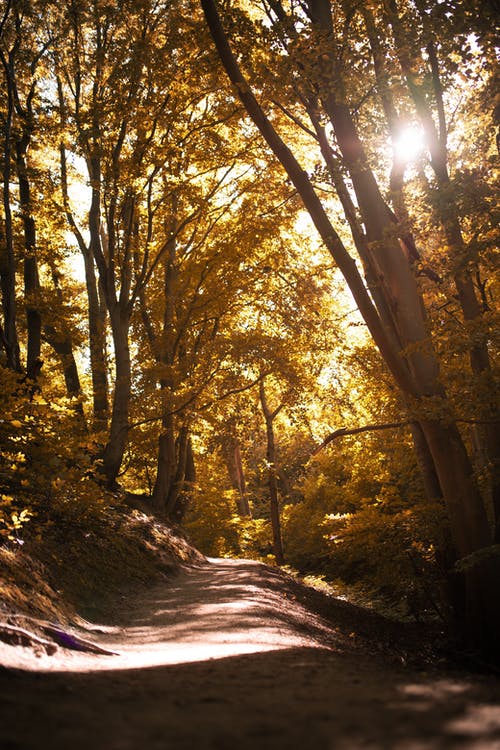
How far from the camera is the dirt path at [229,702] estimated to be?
81.0 inches

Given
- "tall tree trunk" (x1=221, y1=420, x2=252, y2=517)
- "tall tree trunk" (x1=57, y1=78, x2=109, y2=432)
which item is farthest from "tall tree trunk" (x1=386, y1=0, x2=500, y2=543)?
"tall tree trunk" (x1=221, y1=420, x2=252, y2=517)

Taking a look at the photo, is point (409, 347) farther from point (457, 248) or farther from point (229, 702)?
point (229, 702)

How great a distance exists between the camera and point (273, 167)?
42.6 ft

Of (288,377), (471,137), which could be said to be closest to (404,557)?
(471,137)

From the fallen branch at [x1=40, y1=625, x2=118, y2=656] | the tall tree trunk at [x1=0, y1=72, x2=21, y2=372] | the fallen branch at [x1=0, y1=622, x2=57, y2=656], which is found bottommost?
the fallen branch at [x1=40, y1=625, x2=118, y2=656]

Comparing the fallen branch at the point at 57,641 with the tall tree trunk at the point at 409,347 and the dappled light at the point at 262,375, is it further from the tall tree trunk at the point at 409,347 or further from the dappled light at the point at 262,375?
the tall tree trunk at the point at 409,347

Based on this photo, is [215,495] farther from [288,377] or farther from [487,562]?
[487,562]

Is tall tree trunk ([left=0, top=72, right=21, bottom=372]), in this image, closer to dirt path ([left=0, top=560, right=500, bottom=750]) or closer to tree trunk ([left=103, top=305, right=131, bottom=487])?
tree trunk ([left=103, top=305, right=131, bottom=487])

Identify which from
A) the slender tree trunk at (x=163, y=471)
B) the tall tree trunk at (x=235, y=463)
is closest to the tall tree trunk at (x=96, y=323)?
the slender tree trunk at (x=163, y=471)

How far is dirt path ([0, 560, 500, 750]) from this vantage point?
206cm

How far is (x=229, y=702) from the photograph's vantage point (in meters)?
2.70

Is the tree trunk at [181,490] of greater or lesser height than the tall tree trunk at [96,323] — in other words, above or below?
below

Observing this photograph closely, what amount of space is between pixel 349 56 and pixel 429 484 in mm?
6307

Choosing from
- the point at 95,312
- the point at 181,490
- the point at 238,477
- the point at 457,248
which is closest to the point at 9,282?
the point at 95,312
